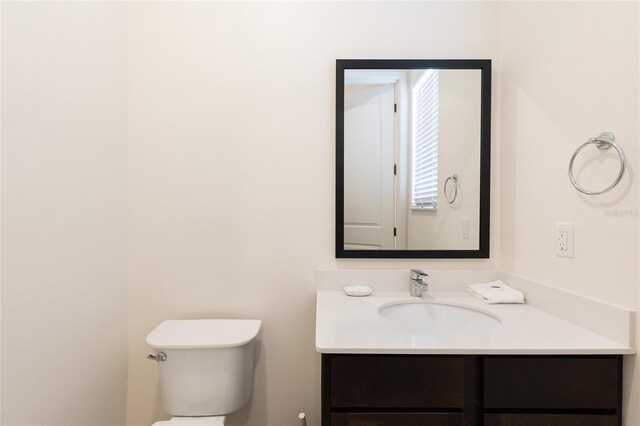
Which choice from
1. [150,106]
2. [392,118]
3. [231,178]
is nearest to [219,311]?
[231,178]

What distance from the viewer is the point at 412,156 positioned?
4.64ft

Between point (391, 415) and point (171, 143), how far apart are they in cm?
137

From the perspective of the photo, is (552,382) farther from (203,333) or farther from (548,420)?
(203,333)

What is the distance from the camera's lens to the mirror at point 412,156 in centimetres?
141

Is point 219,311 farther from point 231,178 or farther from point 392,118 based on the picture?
point 392,118

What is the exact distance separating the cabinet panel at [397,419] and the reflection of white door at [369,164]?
0.70m

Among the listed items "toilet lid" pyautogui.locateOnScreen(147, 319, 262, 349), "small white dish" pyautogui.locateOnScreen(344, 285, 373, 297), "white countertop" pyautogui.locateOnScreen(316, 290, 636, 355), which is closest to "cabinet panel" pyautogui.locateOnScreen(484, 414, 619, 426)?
"white countertop" pyautogui.locateOnScreen(316, 290, 636, 355)

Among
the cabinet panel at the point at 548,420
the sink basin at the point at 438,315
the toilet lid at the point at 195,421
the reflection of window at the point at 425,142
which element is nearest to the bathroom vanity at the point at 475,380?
the cabinet panel at the point at 548,420

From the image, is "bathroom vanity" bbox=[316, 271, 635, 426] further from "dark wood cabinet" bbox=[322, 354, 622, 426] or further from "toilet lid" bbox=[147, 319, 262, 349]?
"toilet lid" bbox=[147, 319, 262, 349]

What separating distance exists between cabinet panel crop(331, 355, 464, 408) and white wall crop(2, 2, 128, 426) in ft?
3.09

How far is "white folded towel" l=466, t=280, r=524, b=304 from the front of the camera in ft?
4.04

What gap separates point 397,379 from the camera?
2.77 feet

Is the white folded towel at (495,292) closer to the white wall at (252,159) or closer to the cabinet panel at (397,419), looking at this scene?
the white wall at (252,159)

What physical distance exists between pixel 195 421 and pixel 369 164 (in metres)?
1.25
